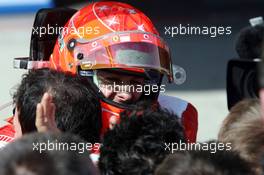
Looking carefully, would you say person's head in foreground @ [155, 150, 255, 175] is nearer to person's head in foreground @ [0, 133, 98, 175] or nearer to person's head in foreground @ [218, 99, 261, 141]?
person's head in foreground @ [0, 133, 98, 175]

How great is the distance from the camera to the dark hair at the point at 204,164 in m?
1.53

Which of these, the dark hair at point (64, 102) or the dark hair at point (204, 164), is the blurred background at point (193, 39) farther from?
the dark hair at point (204, 164)

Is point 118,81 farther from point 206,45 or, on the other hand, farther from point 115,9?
point 206,45

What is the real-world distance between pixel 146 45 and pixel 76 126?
21.0 inches

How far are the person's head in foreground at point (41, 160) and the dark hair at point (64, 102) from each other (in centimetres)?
48

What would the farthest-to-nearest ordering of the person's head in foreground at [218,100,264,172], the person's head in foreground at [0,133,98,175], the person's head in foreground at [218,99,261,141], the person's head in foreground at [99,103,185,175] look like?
the person's head in foreground at [218,99,261,141] < the person's head in foreground at [218,100,264,172] < the person's head in foreground at [99,103,185,175] < the person's head in foreground at [0,133,98,175]

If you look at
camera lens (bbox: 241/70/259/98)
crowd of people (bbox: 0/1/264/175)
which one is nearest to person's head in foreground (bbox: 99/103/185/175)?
crowd of people (bbox: 0/1/264/175)

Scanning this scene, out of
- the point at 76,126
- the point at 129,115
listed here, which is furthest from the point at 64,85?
the point at 129,115

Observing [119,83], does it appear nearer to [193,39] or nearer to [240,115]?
[240,115]

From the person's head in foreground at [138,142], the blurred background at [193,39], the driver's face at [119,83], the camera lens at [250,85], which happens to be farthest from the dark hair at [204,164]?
the blurred background at [193,39]

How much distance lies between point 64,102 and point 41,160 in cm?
63

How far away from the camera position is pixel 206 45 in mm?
4059

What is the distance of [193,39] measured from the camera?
406cm

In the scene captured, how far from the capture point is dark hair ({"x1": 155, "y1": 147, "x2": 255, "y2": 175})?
5.02ft
